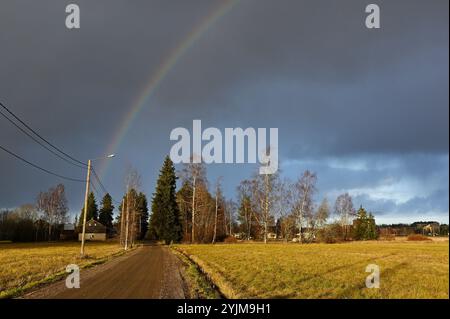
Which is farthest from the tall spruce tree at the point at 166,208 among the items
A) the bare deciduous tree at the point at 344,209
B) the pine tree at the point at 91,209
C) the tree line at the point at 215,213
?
the pine tree at the point at 91,209

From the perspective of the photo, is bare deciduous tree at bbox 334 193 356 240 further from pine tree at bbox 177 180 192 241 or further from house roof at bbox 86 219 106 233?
house roof at bbox 86 219 106 233

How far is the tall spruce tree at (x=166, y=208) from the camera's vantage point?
68500 mm

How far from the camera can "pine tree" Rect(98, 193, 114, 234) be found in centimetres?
13425

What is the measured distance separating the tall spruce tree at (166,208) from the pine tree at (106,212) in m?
62.1

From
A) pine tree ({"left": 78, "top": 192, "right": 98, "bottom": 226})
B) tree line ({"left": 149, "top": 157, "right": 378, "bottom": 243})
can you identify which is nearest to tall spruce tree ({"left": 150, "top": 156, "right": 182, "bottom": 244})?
tree line ({"left": 149, "top": 157, "right": 378, "bottom": 243})

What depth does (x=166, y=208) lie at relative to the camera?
7088 cm

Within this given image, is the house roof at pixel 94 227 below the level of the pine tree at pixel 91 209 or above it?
below

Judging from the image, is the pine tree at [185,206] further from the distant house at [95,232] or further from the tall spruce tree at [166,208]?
the distant house at [95,232]

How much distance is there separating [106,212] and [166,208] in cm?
7105

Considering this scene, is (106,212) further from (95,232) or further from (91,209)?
(95,232)

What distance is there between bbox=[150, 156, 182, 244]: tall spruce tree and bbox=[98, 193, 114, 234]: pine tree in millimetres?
62083
